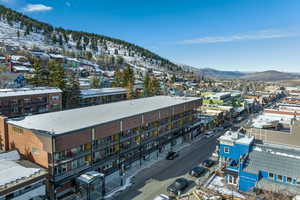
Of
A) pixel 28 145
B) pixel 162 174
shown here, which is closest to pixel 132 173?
pixel 162 174

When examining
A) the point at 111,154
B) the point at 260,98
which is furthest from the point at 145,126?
the point at 260,98

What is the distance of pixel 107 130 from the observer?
29.0m

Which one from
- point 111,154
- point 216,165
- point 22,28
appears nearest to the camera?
point 111,154

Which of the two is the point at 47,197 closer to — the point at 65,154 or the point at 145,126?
the point at 65,154

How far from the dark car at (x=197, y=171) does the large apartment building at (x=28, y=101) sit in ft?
128

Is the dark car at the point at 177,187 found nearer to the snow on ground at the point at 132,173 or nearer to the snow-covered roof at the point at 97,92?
the snow on ground at the point at 132,173

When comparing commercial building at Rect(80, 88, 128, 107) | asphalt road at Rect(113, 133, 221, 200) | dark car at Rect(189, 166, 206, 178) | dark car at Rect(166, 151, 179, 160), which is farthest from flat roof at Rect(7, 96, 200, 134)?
commercial building at Rect(80, 88, 128, 107)

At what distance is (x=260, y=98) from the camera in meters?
112

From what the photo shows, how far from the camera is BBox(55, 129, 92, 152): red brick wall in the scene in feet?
75.7

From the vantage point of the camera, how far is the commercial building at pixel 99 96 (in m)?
65.8

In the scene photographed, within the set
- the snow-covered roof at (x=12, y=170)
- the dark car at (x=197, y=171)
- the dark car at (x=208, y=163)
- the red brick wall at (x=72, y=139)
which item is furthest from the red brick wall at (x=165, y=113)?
the snow-covered roof at (x=12, y=170)

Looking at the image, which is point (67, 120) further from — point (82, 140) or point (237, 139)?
→ point (237, 139)

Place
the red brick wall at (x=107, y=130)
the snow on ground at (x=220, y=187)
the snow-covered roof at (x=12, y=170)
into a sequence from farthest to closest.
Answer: the red brick wall at (x=107, y=130)
the snow on ground at (x=220, y=187)
the snow-covered roof at (x=12, y=170)

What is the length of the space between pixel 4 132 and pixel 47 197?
13.0 metres
